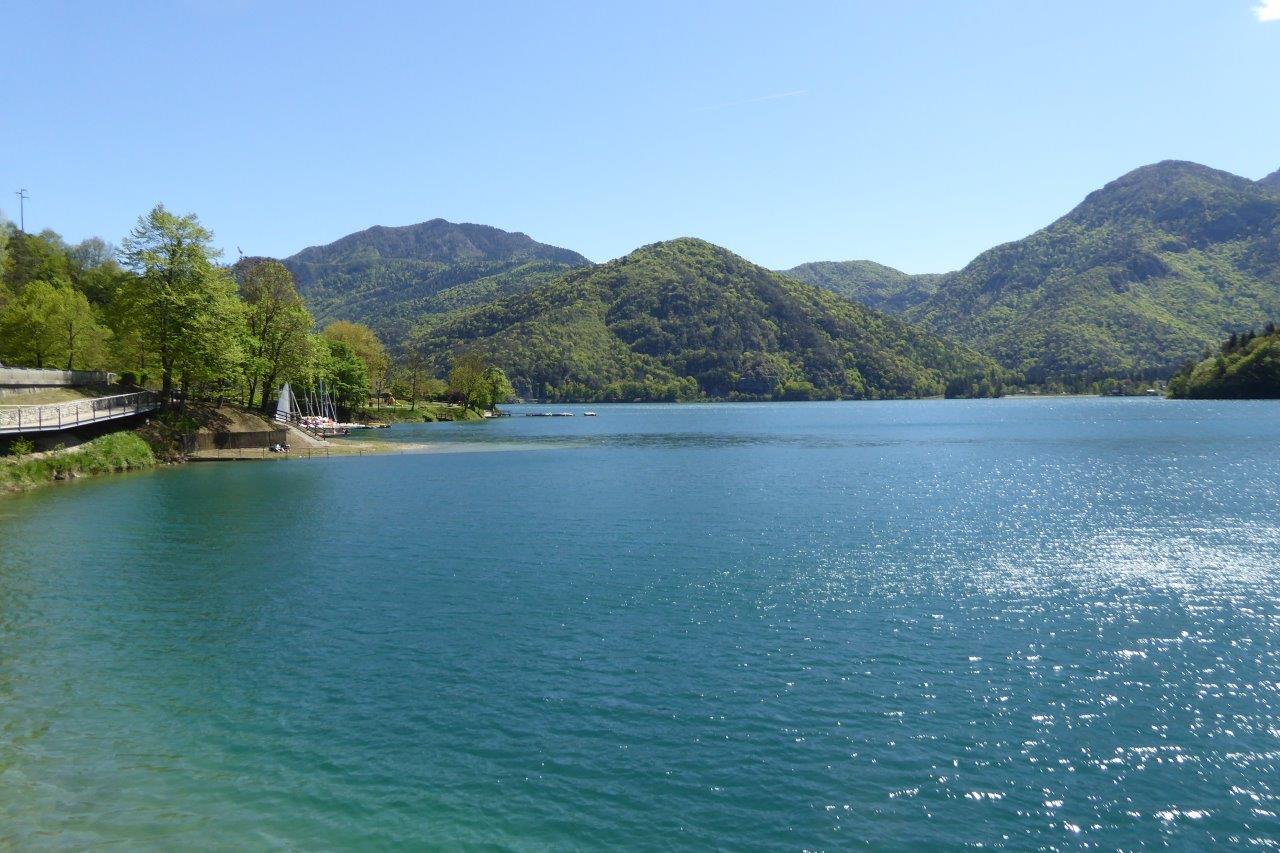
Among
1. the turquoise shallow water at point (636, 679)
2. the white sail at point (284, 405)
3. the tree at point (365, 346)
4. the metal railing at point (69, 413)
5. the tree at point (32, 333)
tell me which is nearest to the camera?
the turquoise shallow water at point (636, 679)

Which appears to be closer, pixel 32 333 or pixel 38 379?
pixel 38 379

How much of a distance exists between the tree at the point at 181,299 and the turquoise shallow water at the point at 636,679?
32289 mm

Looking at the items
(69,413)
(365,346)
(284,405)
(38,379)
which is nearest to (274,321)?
(284,405)

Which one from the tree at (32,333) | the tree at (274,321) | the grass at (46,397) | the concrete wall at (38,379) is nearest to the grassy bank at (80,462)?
the grass at (46,397)

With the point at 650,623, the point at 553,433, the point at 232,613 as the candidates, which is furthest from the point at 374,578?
the point at 553,433

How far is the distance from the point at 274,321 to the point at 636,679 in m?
89.1

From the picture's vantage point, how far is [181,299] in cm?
7681

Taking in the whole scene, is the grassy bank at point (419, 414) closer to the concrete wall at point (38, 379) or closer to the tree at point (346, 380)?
the tree at point (346, 380)

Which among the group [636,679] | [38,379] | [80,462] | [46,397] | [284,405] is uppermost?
[38,379]

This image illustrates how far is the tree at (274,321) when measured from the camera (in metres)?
95.5

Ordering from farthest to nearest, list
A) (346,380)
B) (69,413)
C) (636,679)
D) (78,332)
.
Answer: (346,380) → (78,332) → (69,413) → (636,679)

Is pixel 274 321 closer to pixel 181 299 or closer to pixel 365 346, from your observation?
pixel 181 299

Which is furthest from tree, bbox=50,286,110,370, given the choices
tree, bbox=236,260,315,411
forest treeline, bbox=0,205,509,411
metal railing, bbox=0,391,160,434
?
metal railing, bbox=0,391,160,434

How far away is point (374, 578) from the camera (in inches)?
1291
